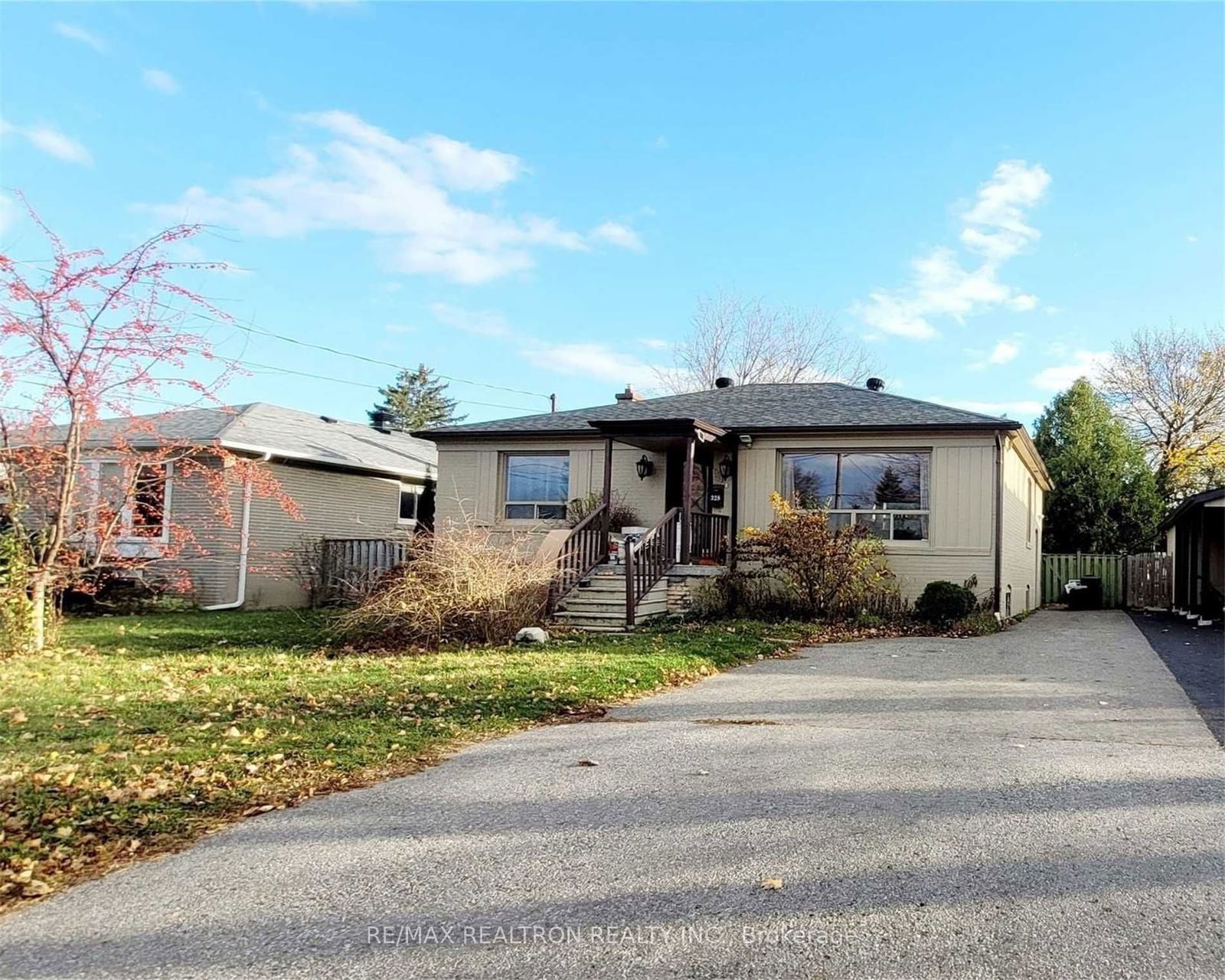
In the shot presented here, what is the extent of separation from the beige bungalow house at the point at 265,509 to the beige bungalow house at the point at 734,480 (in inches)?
81.3

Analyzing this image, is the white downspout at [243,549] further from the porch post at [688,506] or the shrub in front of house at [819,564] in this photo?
the shrub in front of house at [819,564]

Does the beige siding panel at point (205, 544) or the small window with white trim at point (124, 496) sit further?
the beige siding panel at point (205, 544)

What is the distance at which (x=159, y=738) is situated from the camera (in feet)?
18.0

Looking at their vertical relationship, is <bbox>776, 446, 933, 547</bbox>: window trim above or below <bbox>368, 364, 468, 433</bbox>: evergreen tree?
below

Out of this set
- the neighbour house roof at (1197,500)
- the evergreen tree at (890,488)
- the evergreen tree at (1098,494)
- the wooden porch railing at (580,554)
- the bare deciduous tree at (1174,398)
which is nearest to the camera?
the wooden porch railing at (580,554)

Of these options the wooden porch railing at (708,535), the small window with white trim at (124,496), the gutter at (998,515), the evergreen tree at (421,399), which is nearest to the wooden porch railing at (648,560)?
the wooden porch railing at (708,535)

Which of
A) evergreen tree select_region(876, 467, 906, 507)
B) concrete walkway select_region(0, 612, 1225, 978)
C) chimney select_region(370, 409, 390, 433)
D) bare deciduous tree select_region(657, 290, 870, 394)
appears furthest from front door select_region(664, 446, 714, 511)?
bare deciduous tree select_region(657, 290, 870, 394)

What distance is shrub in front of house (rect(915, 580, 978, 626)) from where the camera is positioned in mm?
12695

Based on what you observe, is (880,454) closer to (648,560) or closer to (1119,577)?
(648,560)

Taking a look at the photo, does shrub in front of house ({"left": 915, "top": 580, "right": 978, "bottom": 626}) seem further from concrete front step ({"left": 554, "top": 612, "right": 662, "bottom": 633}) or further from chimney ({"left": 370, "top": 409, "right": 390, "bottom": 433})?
chimney ({"left": 370, "top": 409, "right": 390, "bottom": 433})

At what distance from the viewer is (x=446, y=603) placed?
10.4 meters

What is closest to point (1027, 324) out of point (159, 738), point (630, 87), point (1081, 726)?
point (630, 87)

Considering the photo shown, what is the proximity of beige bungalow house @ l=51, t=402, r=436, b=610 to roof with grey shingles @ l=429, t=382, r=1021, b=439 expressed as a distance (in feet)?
8.00

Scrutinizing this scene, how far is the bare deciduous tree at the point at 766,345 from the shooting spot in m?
32.9
